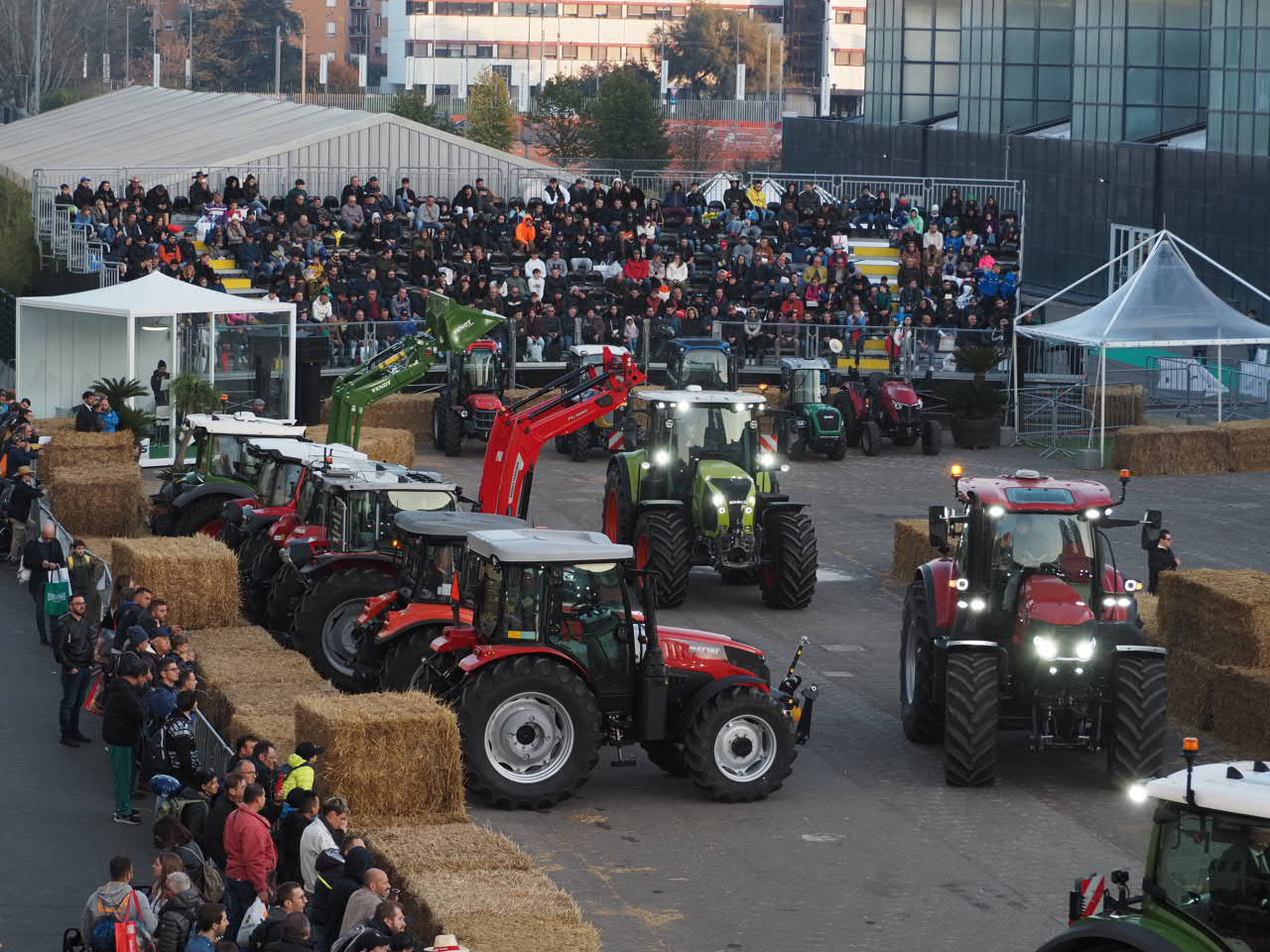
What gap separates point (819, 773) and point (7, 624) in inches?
403

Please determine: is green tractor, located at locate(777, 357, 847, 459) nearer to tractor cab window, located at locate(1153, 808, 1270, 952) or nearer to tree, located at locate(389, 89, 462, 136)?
tractor cab window, located at locate(1153, 808, 1270, 952)

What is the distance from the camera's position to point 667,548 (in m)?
22.6

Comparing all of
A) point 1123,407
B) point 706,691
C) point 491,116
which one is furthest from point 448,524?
point 491,116

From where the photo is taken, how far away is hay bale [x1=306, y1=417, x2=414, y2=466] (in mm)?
30859

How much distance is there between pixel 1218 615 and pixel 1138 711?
339cm

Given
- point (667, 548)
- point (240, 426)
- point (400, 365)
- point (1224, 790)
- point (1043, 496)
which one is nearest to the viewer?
point (1224, 790)

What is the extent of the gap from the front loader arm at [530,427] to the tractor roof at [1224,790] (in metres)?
13.0

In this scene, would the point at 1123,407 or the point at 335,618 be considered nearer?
the point at 335,618

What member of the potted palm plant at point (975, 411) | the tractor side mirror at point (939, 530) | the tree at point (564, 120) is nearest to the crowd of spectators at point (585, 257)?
the potted palm plant at point (975, 411)

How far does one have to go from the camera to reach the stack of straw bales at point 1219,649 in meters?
17.6

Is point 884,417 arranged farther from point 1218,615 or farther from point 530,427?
point 1218,615

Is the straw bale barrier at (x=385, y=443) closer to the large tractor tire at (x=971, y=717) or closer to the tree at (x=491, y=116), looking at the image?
the large tractor tire at (x=971, y=717)

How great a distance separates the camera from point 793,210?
4744 cm

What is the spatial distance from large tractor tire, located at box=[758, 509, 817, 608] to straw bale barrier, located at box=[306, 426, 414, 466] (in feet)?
30.0
